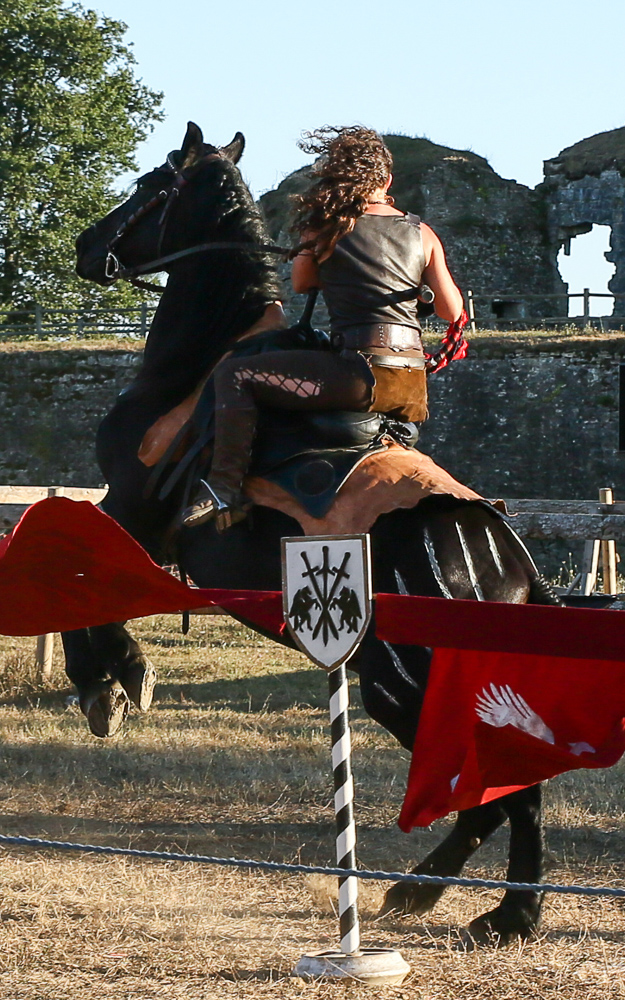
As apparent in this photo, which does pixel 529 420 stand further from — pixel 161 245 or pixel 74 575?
pixel 74 575

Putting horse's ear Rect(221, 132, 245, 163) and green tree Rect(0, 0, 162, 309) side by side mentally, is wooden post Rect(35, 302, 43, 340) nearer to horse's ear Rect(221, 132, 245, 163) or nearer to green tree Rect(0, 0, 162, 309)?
green tree Rect(0, 0, 162, 309)

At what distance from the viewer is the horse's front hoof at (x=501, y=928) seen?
13.4 feet

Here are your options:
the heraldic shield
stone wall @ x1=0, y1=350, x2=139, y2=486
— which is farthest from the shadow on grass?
stone wall @ x1=0, y1=350, x2=139, y2=486

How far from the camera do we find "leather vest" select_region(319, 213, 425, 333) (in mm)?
4695

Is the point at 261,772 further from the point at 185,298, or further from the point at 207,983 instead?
the point at 207,983

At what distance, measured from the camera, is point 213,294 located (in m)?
5.41

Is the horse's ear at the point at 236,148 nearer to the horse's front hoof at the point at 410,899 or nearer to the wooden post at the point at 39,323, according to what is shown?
the horse's front hoof at the point at 410,899

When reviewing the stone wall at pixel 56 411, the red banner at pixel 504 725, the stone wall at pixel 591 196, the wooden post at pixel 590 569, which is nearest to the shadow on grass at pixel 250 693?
the wooden post at pixel 590 569

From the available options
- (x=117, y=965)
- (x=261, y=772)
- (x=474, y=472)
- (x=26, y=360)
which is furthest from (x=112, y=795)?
(x=26, y=360)

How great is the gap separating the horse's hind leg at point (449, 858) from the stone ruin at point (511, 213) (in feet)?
88.4

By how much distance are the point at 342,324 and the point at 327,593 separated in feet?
4.95

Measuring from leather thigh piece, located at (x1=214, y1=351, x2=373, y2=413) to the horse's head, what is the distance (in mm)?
997

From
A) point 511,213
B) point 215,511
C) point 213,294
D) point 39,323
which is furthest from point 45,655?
point 511,213

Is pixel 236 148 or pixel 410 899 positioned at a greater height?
pixel 236 148
